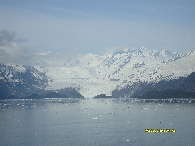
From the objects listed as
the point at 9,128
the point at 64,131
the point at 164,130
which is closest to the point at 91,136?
the point at 64,131

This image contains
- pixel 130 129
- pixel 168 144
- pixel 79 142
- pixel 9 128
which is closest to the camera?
pixel 168 144

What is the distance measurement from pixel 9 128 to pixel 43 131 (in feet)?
77.7

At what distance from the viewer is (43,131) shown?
534 feet

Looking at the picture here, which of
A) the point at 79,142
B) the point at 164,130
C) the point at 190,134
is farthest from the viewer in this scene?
the point at 164,130

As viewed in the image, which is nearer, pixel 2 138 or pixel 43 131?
pixel 2 138

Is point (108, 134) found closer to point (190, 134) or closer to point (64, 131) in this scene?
point (64, 131)

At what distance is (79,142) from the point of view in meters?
132

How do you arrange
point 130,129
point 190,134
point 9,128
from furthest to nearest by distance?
point 9,128 < point 130,129 < point 190,134

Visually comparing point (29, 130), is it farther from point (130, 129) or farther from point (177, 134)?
point (177, 134)

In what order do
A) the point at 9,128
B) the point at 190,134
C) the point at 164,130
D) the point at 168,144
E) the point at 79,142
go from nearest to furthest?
the point at 168,144, the point at 79,142, the point at 190,134, the point at 164,130, the point at 9,128

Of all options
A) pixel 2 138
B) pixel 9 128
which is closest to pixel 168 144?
pixel 2 138

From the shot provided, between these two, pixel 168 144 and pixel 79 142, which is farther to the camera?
pixel 79 142

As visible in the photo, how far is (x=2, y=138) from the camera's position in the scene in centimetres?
14375

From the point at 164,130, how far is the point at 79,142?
4102 centimetres
